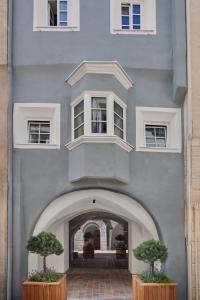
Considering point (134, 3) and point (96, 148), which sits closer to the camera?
point (96, 148)

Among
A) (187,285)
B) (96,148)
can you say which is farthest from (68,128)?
(187,285)

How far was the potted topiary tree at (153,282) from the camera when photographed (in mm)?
11531

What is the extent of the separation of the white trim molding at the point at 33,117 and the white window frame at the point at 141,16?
306 cm

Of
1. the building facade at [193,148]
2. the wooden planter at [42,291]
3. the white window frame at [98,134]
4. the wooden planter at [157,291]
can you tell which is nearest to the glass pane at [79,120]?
the white window frame at [98,134]

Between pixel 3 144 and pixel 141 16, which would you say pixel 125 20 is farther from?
pixel 3 144

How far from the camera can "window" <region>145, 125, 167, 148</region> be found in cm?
1451

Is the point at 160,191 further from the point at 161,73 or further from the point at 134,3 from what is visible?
the point at 134,3

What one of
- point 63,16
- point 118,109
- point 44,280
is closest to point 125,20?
point 63,16

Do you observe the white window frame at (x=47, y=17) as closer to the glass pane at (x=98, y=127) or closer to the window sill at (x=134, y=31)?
the window sill at (x=134, y=31)

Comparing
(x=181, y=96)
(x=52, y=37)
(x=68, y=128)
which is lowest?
(x=68, y=128)

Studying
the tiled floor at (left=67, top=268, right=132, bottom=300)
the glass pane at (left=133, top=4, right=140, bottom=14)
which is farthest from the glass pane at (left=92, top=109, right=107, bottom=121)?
the tiled floor at (left=67, top=268, right=132, bottom=300)

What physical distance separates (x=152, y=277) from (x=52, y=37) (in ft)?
25.1

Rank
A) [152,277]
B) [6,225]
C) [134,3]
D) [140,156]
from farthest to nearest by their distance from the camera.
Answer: [134,3]
[140,156]
[6,225]
[152,277]

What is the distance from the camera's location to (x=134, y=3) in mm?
14727
